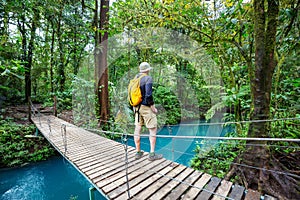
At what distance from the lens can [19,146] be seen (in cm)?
488

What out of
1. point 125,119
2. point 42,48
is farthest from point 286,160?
point 42,48

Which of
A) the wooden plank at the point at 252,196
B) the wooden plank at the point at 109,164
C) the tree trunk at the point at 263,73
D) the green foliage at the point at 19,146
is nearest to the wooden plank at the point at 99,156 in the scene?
the wooden plank at the point at 109,164

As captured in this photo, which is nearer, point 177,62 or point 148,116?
point 148,116

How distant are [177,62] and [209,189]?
24.2 feet

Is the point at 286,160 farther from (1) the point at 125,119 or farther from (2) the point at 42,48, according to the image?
(2) the point at 42,48

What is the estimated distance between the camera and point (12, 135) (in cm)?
494

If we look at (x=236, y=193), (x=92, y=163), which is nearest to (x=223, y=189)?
(x=236, y=193)

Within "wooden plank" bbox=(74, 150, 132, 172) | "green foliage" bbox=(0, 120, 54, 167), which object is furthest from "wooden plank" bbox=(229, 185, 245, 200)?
"green foliage" bbox=(0, 120, 54, 167)

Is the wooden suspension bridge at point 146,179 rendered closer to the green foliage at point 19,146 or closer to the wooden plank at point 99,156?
the wooden plank at point 99,156

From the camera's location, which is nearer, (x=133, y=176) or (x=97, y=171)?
(x=133, y=176)

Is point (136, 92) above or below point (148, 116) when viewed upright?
above

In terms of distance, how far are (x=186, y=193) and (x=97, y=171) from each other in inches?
47.6

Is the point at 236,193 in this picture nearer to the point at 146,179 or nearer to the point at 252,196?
the point at 252,196

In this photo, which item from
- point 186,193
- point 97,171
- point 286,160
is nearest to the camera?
point 186,193
